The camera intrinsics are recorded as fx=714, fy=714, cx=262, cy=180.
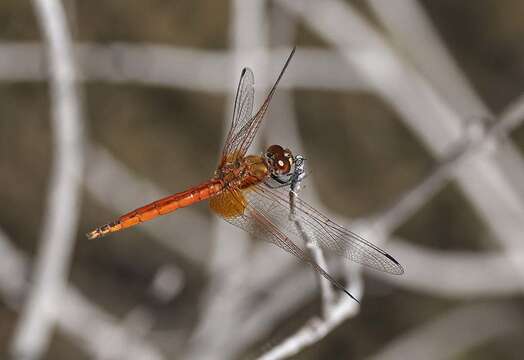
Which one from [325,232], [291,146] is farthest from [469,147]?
[291,146]

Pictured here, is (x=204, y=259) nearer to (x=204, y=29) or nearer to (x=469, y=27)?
(x=204, y=29)

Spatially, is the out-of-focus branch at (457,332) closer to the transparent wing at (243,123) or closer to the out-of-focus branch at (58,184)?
the out-of-focus branch at (58,184)

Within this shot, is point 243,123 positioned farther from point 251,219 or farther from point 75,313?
point 75,313

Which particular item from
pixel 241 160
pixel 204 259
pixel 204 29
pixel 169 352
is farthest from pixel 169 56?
pixel 241 160

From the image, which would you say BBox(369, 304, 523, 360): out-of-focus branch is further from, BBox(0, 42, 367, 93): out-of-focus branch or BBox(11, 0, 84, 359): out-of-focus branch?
BBox(11, 0, 84, 359): out-of-focus branch

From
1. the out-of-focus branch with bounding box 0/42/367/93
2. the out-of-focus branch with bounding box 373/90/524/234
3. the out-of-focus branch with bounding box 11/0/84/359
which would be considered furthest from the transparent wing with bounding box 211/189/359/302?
the out-of-focus branch with bounding box 0/42/367/93
